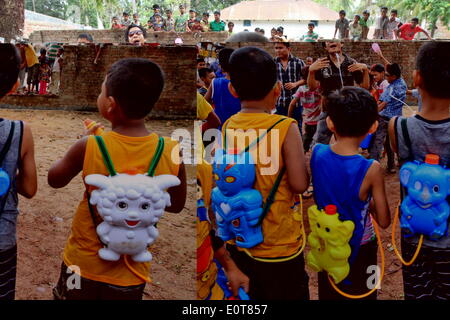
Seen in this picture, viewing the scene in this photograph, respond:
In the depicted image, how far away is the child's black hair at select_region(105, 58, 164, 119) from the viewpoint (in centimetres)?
169

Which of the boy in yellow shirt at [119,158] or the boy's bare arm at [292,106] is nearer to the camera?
the boy in yellow shirt at [119,158]

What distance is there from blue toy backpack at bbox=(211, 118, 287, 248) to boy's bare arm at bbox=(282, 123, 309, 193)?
0.17ft

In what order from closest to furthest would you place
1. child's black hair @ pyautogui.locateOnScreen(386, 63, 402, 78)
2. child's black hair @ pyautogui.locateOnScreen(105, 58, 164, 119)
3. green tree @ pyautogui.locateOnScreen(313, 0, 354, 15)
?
1. child's black hair @ pyautogui.locateOnScreen(105, 58, 164, 119)
2. child's black hair @ pyautogui.locateOnScreen(386, 63, 402, 78)
3. green tree @ pyautogui.locateOnScreen(313, 0, 354, 15)

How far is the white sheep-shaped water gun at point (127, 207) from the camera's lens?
158cm

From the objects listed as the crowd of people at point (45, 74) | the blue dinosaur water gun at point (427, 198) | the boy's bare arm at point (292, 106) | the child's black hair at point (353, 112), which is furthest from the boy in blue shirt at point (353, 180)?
the crowd of people at point (45, 74)

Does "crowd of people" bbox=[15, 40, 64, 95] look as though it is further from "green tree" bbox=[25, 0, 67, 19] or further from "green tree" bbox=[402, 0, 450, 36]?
"green tree" bbox=[25, 0, 67, 19]

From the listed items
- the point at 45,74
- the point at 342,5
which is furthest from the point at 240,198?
the point at 342,5

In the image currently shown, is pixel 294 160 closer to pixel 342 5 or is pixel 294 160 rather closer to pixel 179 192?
pixel 179 192

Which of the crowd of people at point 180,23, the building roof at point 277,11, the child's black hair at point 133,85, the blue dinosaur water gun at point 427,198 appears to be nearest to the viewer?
the child's black hair at point 133,85

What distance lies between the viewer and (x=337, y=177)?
187 cm

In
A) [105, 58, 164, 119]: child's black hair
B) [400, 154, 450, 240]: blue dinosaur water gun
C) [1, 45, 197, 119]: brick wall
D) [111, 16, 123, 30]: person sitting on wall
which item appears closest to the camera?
[105, 58, 164, 119]: child's black hair

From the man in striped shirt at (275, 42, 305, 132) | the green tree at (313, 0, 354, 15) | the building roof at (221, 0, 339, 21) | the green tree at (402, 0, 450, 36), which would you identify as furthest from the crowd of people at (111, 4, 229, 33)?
the green tree at (313, 0, 354, 15)

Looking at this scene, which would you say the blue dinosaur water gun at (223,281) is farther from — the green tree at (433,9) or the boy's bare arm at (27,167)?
the green tree at (433,9)

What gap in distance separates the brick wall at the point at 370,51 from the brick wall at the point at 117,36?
564 centimetres
